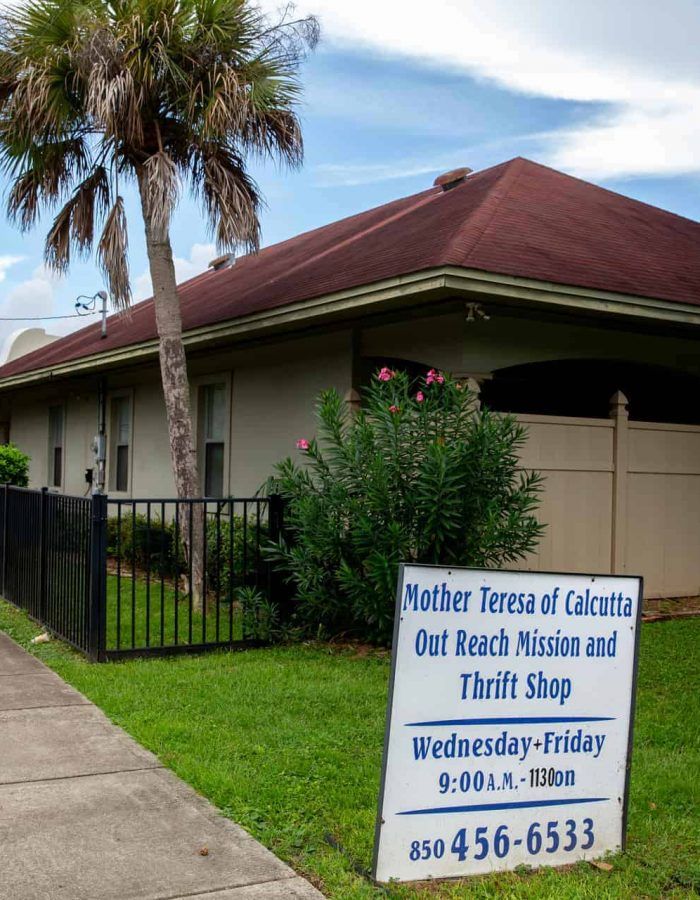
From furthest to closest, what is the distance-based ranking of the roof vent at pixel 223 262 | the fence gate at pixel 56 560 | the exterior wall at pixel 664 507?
the roof vent at pixel 223 262 < the exterior wall at pixel 664 507 < the fence gate at pixel 56 560

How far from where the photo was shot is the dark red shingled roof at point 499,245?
9633mm

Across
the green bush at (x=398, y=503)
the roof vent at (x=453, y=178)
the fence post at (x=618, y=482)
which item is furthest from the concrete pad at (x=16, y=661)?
the roof vent at (x=453, y=178)

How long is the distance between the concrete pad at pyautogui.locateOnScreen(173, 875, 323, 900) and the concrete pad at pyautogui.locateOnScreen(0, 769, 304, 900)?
42 millimetres

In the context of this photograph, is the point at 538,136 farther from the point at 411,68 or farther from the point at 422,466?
the point at 422,466

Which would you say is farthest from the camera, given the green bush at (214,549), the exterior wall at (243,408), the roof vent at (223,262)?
the roof vent at (223,262)

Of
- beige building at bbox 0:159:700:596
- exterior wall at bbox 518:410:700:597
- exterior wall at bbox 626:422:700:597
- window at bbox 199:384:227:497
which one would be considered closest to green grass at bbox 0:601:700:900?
exterior wall at bbox 518:410:700:597

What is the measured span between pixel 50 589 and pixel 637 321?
6380 millimetres

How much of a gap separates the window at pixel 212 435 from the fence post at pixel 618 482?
6.07m

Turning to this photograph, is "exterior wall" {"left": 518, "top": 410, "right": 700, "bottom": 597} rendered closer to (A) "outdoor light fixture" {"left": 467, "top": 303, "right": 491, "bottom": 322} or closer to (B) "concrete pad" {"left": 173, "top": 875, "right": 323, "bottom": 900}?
(A) "outdoor light fixture" {"left": 467, "top": 303, "right": 491, "bottom": 322}

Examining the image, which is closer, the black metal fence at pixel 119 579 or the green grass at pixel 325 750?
the green grass at pixel 325 750

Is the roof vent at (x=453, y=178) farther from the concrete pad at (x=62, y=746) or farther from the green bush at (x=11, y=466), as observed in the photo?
the concrete pad at (x=62, y=746)

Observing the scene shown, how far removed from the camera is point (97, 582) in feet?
26.1

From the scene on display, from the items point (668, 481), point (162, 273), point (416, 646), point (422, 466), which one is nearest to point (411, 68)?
point (162, 273)

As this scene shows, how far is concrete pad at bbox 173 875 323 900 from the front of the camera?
3.86 meters
